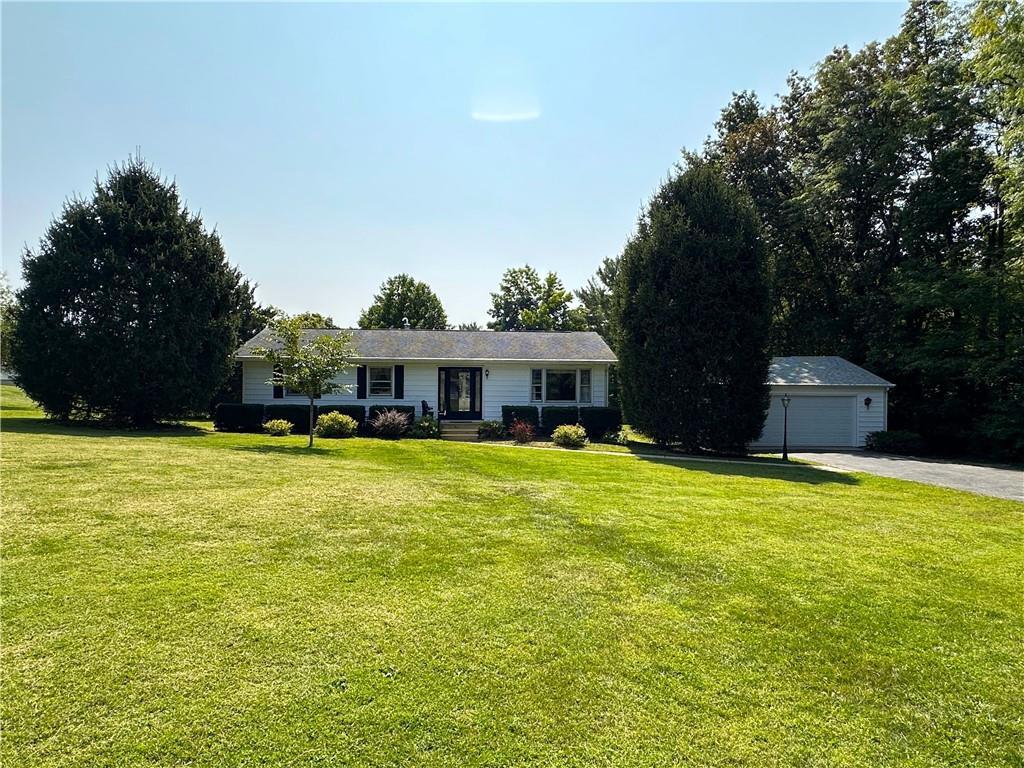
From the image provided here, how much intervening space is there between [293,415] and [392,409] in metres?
3.33

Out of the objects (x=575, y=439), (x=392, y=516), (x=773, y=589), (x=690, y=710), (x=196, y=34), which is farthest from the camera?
(x=575, y=439)

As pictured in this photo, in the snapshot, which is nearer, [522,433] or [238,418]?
[522,433]

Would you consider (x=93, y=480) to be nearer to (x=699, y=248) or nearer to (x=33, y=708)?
(x=33, y=708)

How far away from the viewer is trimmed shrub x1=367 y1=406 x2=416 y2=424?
17.8 metres

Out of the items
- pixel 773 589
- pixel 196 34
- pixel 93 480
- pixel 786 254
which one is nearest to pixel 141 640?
pixel 773 589

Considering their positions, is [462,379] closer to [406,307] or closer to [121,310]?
[121,310]

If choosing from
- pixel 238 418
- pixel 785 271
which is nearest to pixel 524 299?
pixel 785 271

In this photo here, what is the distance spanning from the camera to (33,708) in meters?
2.51

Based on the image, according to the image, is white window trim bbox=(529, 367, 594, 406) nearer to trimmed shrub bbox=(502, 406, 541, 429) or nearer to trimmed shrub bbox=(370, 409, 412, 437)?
trimmed shrub bbox=(502, 406, 541, 429)

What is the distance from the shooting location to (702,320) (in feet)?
48.0

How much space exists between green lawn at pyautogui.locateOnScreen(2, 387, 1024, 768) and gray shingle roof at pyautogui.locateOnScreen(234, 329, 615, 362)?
12757 mm

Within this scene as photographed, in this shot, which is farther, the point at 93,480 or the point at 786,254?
the point at 786,254

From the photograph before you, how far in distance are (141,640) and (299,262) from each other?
19.4 meters

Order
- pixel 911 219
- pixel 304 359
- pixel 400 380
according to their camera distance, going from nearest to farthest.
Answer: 1. pixel 304 359
2. pixel 400 380
3. pixel 911 219
